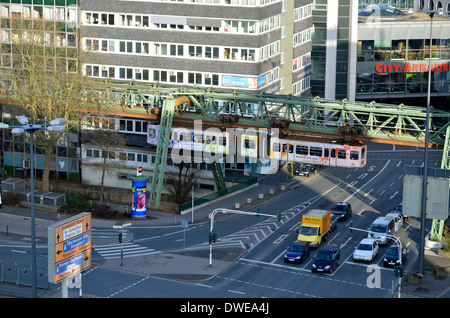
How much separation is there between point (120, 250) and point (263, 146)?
695 inches

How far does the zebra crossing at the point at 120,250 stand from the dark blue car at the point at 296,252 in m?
11.1

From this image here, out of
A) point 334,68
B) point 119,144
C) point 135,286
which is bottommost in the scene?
point 135,286

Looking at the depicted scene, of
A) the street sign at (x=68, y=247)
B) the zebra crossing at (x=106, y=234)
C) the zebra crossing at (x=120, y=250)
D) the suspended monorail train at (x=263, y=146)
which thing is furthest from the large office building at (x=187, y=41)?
the street sign at (x=68, y=247)

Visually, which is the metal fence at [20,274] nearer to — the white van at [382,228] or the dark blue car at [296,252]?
the dark blue car at [296,252]

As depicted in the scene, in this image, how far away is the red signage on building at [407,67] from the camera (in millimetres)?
128375

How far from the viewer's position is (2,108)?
97.8 m

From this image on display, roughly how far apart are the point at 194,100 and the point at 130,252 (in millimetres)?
19886

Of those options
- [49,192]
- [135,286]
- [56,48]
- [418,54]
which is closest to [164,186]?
[49,192]

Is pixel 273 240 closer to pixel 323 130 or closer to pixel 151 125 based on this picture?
pixel 323 130

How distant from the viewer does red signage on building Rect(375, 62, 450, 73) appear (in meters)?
128

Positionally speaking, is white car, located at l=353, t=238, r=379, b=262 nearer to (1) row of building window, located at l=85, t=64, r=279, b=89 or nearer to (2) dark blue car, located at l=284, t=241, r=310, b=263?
(2) dark blue car, located at l=284, t=241, r=310, b=263

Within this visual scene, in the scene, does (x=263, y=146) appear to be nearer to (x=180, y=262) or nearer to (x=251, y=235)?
(x=251, y=235)

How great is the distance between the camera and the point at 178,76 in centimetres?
9694

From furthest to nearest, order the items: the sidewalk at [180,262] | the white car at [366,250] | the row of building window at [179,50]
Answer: the row of building window at [179,50]
the white car at [366,250]
the sidewalk at [180,262]
